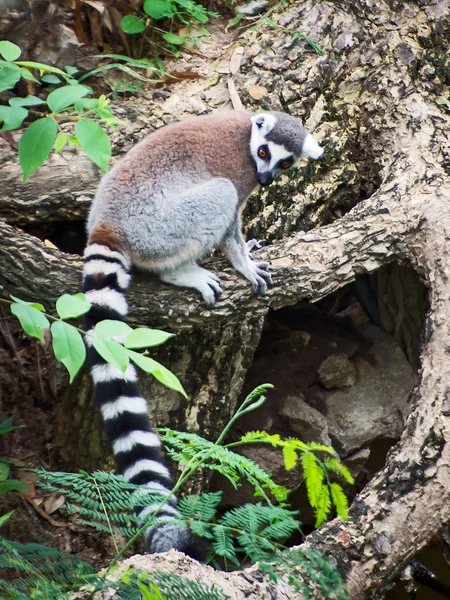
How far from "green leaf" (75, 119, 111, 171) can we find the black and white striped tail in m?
0.91

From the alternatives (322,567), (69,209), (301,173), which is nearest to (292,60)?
(301,173)

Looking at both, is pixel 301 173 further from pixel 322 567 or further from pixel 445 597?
pixel 445 597

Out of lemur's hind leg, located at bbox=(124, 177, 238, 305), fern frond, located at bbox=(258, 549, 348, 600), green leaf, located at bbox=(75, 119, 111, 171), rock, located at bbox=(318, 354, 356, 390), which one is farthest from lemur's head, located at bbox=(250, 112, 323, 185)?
fern frond, located at bbox=(258, 549, 348, 600)

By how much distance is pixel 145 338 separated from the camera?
1.75 m

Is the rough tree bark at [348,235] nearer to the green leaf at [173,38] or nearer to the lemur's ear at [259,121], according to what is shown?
the green leaf at [173,38]

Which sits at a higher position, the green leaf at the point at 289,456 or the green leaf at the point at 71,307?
the green leaf at the point at 71,307

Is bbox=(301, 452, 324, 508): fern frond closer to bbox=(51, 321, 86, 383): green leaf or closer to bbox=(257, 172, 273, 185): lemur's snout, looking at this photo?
bbox=(51, 321, 86, 383): green leaf

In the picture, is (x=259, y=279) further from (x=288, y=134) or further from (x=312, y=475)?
(x=312, y=475)

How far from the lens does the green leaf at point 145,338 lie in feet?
5.66

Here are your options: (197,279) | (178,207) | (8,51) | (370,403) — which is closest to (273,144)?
(178,207)

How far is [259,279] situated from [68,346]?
207 centimetres

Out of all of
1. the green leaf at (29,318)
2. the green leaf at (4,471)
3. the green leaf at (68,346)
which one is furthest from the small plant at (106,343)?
the green leaf at (4,471)

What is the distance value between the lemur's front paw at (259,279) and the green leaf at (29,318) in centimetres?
194

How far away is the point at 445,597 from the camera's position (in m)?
5.39
